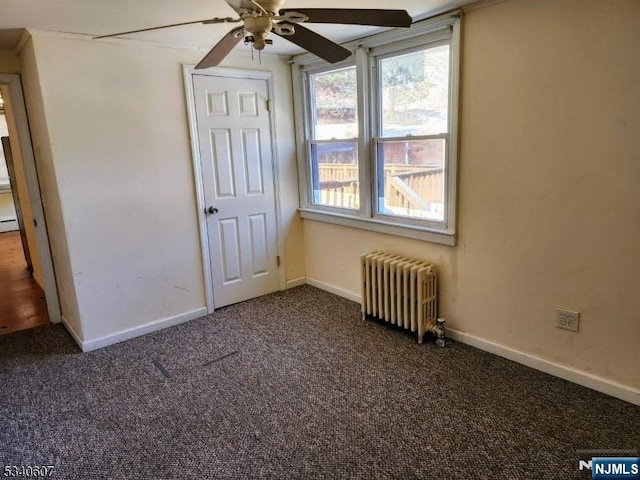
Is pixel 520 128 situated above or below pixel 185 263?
above

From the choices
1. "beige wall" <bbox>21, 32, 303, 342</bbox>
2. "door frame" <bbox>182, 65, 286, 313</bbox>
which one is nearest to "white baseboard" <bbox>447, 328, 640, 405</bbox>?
"door frame" <bbox>182, 65, 286, 313</bbox>

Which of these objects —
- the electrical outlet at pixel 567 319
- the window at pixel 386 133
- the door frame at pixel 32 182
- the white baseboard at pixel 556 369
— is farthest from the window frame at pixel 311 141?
the door frame at pixel 32 182

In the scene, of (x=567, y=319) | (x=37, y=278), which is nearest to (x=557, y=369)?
(x=567, y=319)

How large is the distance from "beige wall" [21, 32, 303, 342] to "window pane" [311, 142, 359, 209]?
1023 millimetres

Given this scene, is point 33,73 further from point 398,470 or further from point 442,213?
point 398,470

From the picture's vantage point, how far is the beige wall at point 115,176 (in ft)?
9.43

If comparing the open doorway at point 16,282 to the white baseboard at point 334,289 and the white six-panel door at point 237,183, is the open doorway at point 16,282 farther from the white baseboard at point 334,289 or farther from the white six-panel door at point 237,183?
the white baseboard at point 334,289

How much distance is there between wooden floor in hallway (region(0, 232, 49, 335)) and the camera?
3780 mm

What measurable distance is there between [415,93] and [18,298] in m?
4.42

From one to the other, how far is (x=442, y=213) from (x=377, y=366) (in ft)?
3.88

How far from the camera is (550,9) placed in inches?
88.8

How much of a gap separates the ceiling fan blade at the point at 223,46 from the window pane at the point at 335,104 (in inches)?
62.7

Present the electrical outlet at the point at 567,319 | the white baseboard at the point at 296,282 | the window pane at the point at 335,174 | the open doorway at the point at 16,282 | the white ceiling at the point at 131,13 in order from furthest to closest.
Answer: the white baseboard at the point at 296,282
the open doorway at the point at 16,282
the window pane at the point at 335,174
the electrical outlet at the point at 567,319
the white ceiling at the point at 131,13

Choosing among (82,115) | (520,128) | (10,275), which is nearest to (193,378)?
(82,115)
